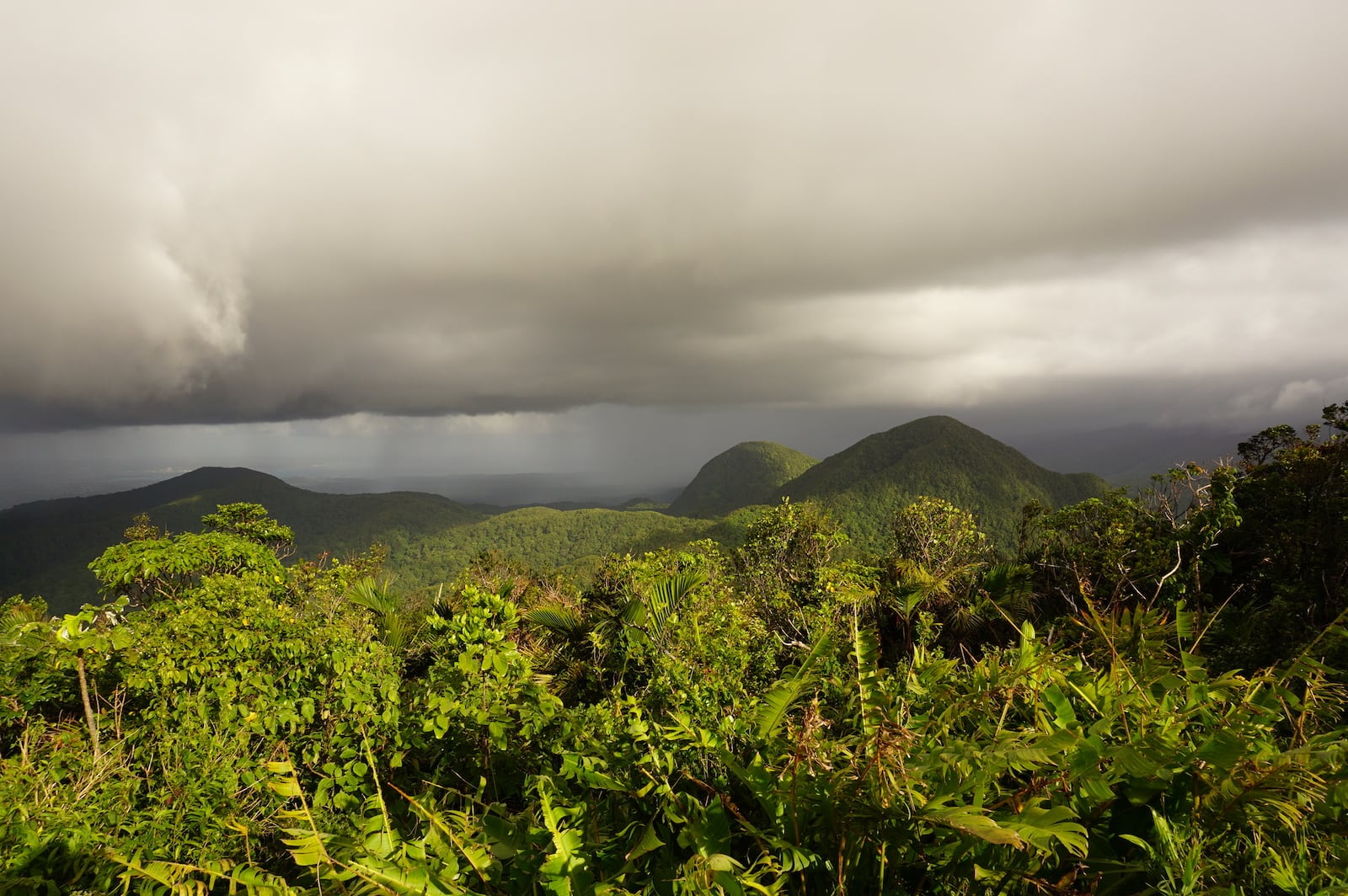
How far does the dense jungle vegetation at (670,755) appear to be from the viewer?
1.50 m

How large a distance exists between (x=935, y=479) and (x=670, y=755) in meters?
175

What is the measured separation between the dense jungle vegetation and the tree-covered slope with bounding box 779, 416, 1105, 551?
11064 centimetres

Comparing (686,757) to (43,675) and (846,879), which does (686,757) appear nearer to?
(846,879)

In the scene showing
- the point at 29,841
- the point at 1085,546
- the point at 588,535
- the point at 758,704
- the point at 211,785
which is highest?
the point at 758,704

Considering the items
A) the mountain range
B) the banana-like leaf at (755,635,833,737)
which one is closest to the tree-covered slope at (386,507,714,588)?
the mountain range

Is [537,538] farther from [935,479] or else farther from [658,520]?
[935,479]

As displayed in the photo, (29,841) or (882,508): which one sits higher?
(29,841)

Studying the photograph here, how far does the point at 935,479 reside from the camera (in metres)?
160

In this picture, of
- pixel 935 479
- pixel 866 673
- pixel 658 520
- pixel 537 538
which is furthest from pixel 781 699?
pixel 935 479

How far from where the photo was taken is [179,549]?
40.7 feet

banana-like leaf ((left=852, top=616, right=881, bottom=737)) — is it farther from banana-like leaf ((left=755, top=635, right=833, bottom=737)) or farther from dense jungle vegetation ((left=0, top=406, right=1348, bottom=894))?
banana-like leaf ((left=755, top=635, right=833, bottom=737))

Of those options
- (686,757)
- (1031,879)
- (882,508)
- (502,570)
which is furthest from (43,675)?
(882,508)

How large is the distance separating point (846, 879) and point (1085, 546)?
39.7ft

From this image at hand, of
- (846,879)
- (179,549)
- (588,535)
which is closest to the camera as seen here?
(846,879)
